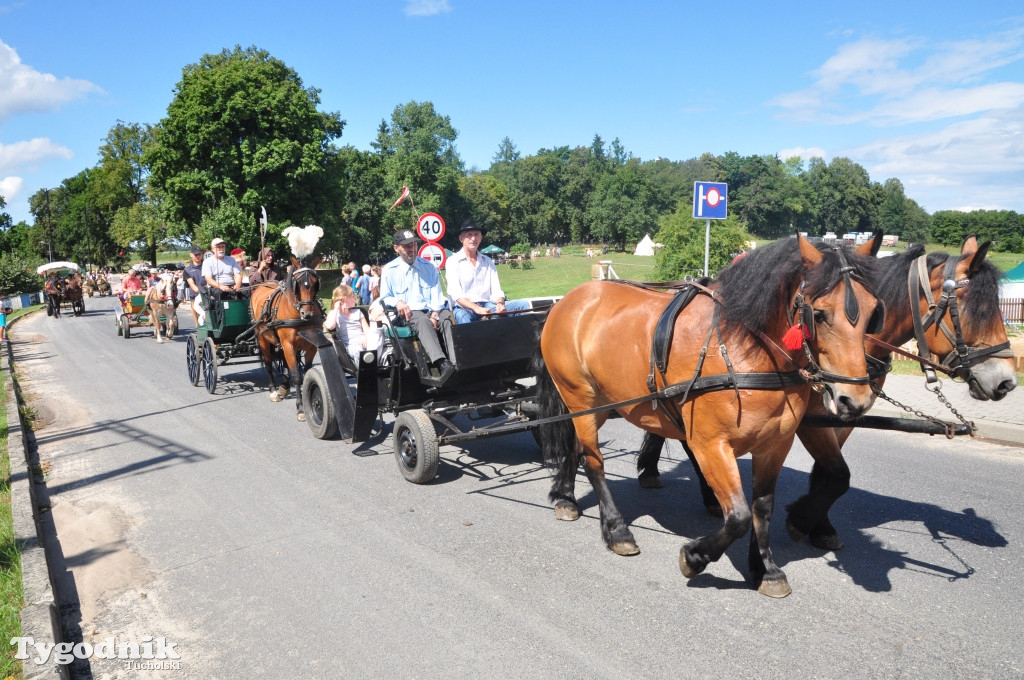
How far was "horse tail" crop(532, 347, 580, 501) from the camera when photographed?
558 cm

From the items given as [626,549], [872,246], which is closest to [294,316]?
[626,549]

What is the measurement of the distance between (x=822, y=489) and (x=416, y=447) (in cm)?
328

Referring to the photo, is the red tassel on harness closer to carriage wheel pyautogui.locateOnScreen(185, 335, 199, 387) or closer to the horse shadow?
the horse shadow

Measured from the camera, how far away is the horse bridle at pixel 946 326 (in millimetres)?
4164

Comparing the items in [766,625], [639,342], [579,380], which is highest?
[639,342]

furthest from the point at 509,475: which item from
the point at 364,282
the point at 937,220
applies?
the point at 937,220

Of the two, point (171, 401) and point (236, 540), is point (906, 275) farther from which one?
point (171, 401)

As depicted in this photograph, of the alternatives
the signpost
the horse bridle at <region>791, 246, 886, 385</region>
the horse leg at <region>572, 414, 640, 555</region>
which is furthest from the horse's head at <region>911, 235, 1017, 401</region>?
the signpost

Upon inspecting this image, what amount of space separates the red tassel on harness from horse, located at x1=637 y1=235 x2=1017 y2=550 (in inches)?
41.8

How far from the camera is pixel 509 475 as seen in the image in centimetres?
666

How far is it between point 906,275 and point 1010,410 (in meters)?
4.85

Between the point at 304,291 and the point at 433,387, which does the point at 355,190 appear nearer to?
the point at 304,291

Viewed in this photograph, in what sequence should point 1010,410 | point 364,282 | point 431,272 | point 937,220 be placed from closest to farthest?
point 431,272 → point 1010,410 → point 364,282 → point 937,220

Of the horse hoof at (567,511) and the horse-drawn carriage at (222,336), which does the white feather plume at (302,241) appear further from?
the horse hoof at (567,511)
